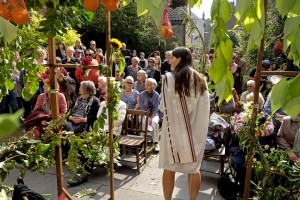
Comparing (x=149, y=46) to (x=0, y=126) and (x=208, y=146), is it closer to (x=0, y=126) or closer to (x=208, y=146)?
(x=208, y=146)

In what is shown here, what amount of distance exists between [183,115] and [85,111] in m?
2.23

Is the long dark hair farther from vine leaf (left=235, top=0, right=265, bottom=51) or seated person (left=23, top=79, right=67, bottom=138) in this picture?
vine leaf (left=235, top=0, right=265, bottom=51)

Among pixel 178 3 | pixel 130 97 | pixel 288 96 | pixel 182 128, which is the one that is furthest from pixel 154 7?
pixel 130 97

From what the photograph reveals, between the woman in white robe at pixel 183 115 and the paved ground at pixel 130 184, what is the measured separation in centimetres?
100

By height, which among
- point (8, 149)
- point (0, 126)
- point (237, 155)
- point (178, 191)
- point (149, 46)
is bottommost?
point (178, 191)

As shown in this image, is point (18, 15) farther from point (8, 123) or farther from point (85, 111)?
point (85, 111)

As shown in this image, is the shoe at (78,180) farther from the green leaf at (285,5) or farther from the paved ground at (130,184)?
the green leaf at (285,5)

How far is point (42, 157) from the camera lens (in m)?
1.38

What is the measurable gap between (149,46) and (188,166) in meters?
17.8

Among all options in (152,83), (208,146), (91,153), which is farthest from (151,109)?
(91,153)

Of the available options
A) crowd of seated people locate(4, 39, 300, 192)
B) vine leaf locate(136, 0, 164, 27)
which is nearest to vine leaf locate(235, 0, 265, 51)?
vine leaf locate(136, 0, 164, 27)

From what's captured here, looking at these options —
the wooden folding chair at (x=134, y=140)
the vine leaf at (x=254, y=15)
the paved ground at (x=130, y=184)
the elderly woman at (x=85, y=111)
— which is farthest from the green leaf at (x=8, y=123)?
the elderly woman at (x=85, y=111)

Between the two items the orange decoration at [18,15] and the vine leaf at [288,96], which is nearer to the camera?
the vine leaf at [288,96]

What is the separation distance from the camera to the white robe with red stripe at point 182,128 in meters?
2.97
